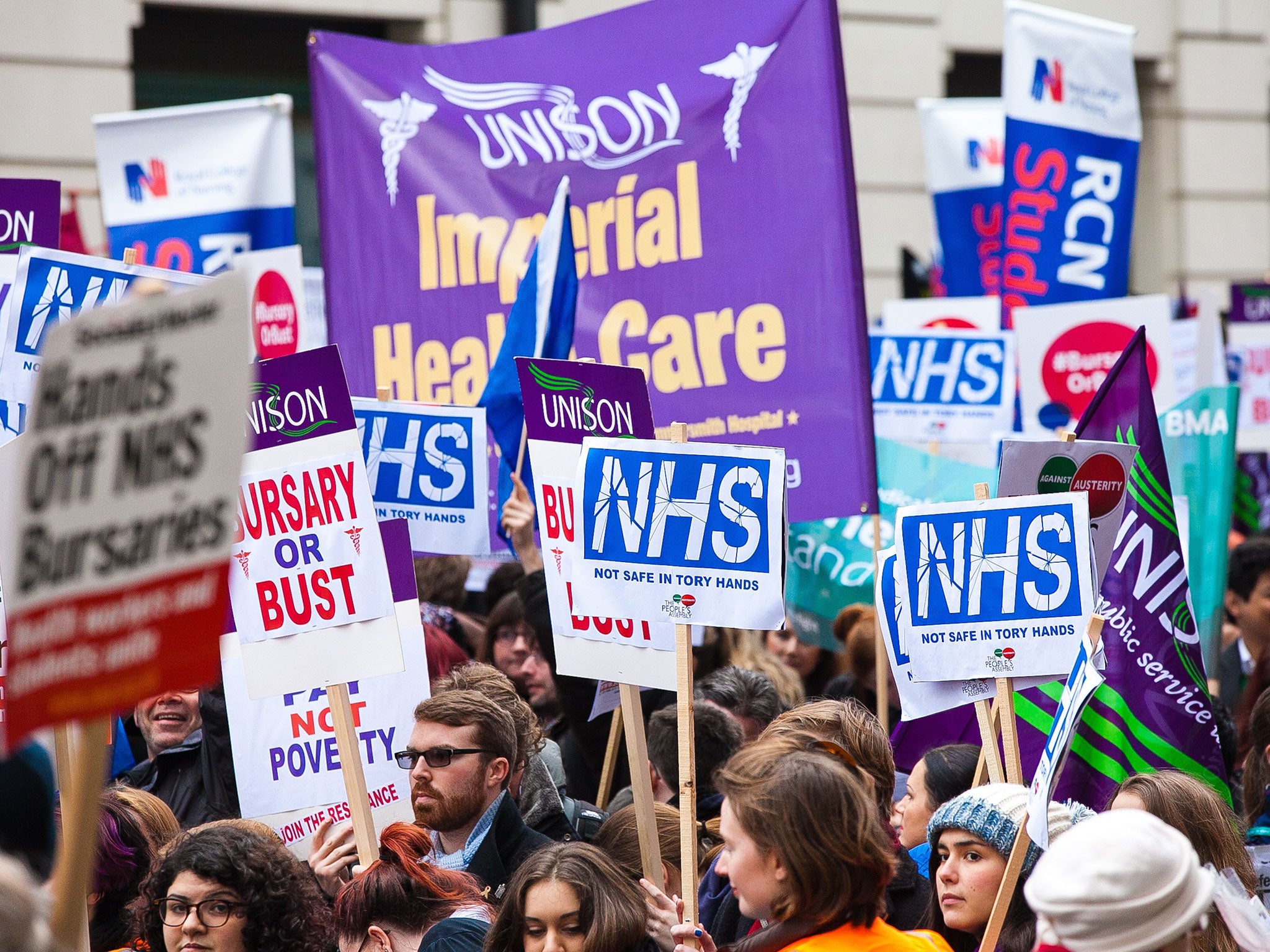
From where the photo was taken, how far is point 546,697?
596 centimetres

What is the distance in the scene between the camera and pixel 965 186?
35.7 feet

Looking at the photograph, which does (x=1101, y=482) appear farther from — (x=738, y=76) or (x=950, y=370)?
(x=950, y=370)

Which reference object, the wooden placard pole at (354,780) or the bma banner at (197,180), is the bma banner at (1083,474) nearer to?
the wooden placard pole at (354,780)

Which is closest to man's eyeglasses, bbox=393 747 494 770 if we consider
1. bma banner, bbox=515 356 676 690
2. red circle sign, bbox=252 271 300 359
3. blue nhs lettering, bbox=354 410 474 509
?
bma banner, bbox=515 356 676 690

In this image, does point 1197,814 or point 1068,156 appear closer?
point 1197,814

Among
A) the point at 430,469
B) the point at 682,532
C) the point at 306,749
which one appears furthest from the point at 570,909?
the point at 430,469

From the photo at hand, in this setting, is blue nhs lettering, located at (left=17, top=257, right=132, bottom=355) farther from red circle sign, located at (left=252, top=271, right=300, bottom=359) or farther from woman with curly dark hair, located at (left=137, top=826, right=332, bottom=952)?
red circle sign, located at (left=252, top=271, right=300, bottom=359)

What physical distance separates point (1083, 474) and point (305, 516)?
2.11 metres

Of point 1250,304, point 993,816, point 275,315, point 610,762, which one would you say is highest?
point 275,315

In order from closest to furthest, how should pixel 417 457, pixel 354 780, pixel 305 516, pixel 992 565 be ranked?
1. pixel 354 780
2. pixel 305 516
3. pixel 992 565
4. pixel 417 457

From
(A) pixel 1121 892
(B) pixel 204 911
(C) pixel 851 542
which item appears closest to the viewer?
(A) pixel 1121 892

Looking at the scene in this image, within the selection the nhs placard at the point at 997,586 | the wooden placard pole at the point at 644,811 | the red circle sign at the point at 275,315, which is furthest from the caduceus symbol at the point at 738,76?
the wooden placard pole at the point at 644,811

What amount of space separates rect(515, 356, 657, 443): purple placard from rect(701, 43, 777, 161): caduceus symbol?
73.1 inches

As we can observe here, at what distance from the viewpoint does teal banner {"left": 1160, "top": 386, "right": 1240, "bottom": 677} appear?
257 inches
